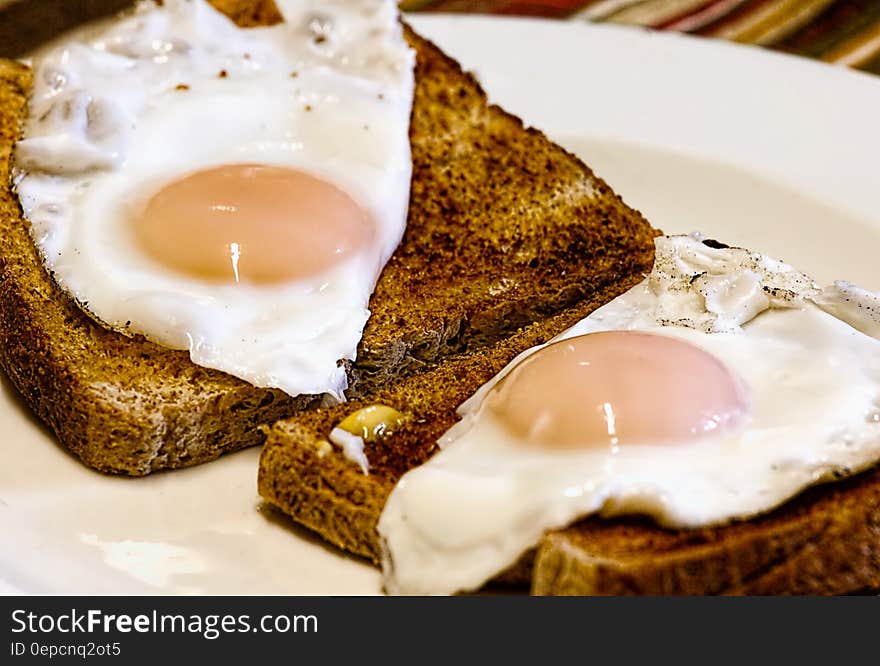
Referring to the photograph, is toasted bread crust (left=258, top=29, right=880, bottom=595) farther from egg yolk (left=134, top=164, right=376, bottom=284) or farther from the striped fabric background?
the striped fabric background

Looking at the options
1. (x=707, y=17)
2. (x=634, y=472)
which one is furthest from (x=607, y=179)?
(x=634, y=472)

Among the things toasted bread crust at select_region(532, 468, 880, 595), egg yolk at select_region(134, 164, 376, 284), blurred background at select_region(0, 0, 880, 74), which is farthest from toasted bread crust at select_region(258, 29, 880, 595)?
blurred background at select_region(0, 0, 880, 74)

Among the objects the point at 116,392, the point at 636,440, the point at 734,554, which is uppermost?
the point at 636,440

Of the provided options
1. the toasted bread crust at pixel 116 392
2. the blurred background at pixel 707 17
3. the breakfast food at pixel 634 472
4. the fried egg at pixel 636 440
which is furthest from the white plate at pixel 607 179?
the blurred background at pixel 707 17

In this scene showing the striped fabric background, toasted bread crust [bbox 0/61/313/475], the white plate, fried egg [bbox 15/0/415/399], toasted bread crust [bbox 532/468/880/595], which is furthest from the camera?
the striped fabric background

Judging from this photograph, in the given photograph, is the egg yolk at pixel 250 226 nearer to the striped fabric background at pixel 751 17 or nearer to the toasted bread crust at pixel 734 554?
the toasted bread crust at pixel 734 554

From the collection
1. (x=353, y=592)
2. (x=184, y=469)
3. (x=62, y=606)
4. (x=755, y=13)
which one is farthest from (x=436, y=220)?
(x=755, y=13)

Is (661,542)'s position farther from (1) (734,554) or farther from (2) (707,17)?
(2) (707,17)
